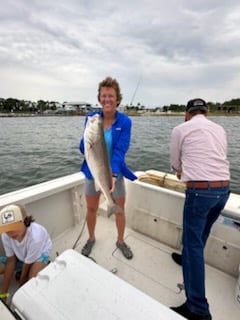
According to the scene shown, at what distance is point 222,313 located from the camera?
1769 millimetres

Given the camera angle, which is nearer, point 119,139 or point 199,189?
point 199,189

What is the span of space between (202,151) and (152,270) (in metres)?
1.49

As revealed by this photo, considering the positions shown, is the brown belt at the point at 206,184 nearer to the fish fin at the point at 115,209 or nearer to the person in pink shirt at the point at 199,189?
the person in pink shirt at the point at 199,189

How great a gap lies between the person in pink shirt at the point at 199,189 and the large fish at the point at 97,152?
0.65 metres

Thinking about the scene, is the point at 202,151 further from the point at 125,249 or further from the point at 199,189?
the point at 125,249

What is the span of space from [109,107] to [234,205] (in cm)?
164

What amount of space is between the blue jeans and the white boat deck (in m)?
0.37

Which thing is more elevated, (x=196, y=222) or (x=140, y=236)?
(x=196, y=222)

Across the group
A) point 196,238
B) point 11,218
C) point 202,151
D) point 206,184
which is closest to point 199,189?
point 206,184

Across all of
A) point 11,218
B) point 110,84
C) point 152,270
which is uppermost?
point 110,84

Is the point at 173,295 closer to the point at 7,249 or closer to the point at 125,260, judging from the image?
the point at 125,260

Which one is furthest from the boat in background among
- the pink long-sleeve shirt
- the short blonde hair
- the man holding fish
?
the short blonde hair

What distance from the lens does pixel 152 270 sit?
7.25 ft

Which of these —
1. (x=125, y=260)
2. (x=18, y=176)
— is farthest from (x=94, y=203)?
(x=18, y=176)
